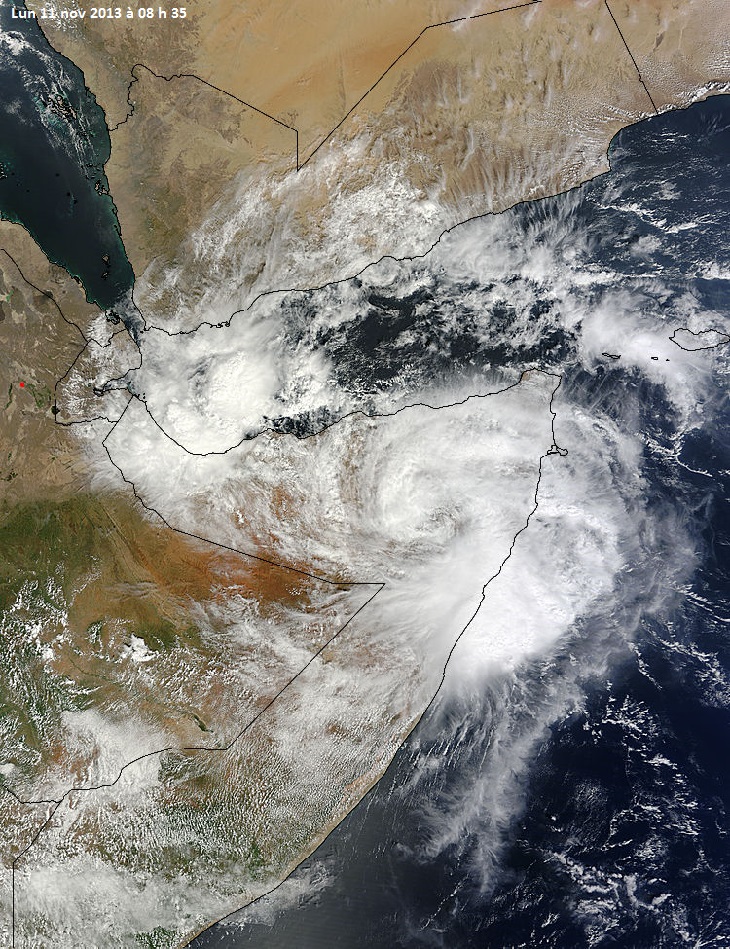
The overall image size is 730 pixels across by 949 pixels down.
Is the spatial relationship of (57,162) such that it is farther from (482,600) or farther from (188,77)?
(482,600)

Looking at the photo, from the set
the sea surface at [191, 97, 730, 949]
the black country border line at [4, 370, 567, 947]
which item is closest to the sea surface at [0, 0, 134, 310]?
the black country border line at [4, 370, 567, 947]

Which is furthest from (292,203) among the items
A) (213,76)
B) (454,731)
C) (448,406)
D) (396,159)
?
(454,731)

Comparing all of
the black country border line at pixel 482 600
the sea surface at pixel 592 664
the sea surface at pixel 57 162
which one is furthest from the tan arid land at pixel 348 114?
the black country border line at pixel 482 600

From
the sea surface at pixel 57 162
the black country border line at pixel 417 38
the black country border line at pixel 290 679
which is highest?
the black country border line at pixel 417 38

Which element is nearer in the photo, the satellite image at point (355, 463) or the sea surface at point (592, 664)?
the sea surface at point (592, 664)

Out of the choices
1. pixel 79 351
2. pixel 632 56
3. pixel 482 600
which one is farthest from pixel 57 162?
pixel 482 600

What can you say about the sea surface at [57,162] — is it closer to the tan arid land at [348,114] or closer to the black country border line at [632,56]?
the tan arid land at [348,114]
